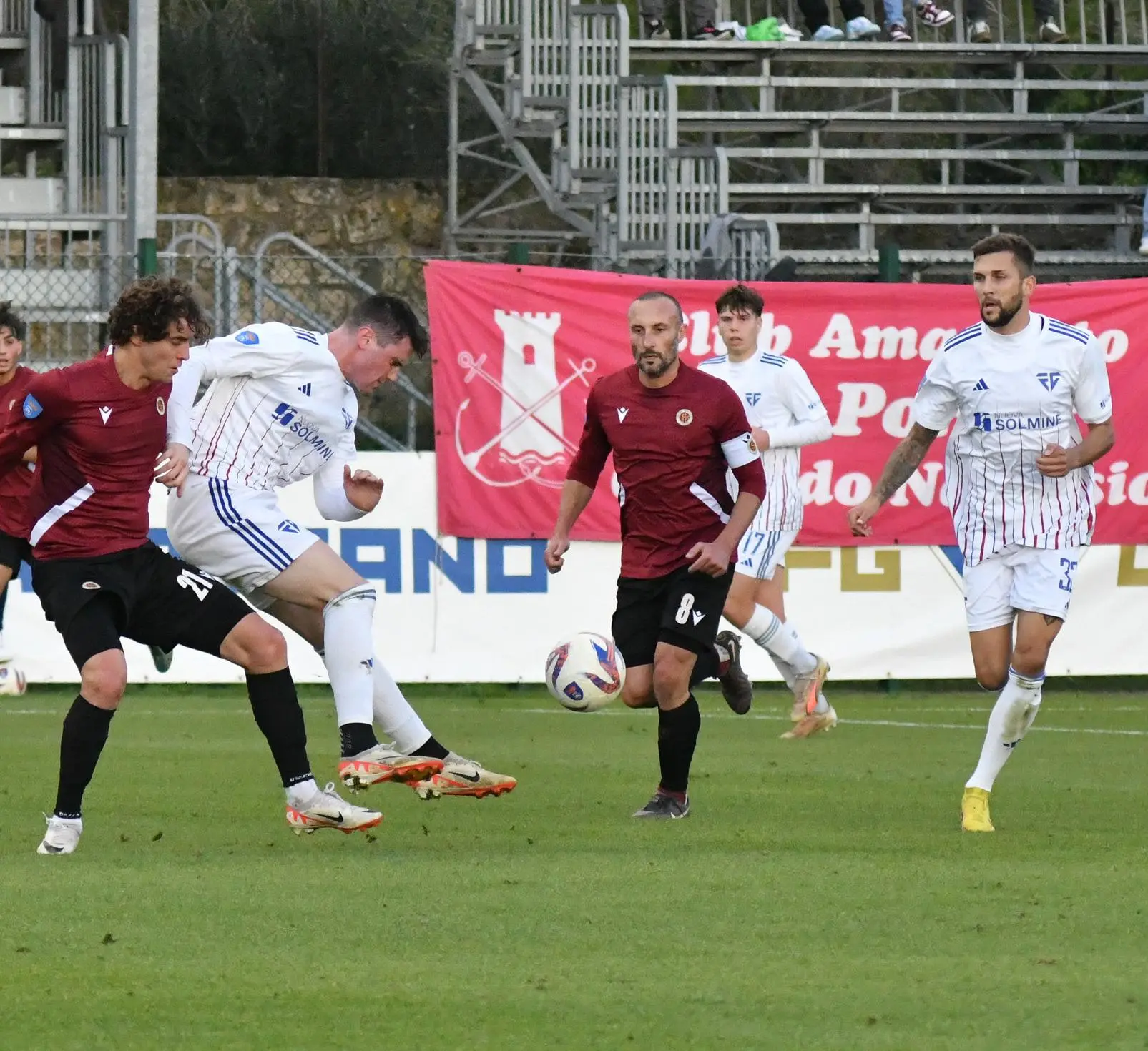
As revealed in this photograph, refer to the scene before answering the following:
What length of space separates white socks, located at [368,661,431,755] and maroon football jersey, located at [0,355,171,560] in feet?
3.92

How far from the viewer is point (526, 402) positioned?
13.5 m

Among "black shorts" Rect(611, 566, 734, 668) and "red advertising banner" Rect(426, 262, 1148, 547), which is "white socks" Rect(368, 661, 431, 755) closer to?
"black shorts" Rect(611, 566, 734, 668)

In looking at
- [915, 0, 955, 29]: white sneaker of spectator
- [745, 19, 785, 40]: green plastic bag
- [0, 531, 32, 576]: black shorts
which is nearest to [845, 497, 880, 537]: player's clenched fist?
[0, 531, 32, 576]: black shorts

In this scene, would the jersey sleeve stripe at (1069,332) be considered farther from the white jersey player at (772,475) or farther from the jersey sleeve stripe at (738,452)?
the white jersey player at (772,475)

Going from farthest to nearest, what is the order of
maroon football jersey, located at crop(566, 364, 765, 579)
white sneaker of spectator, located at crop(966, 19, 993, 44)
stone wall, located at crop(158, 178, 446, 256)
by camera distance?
stone wall, located at crop(158, 178, 446, 256) < white sneaker of spectator, located at crop(966, 19, 993, 44) < maroon football jersey, located at crop(566, 364, 765, 579)

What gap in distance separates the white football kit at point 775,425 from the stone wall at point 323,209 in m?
12.7

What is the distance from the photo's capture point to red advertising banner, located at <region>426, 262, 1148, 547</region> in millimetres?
13430

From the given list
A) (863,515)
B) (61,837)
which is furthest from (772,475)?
(61,837)

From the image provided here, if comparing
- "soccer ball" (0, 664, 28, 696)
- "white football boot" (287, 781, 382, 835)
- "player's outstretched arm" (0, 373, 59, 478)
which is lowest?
"soccer ball" (0, 664, 28, 696)

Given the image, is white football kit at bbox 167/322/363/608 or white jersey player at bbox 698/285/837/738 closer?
white football kit at bbox 167/322/363/608

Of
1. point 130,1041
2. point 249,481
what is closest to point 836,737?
point 249,481

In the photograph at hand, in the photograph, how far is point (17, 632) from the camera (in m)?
13.3

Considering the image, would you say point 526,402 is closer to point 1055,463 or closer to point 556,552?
point 556,552

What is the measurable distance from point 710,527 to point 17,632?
647 centimetres
